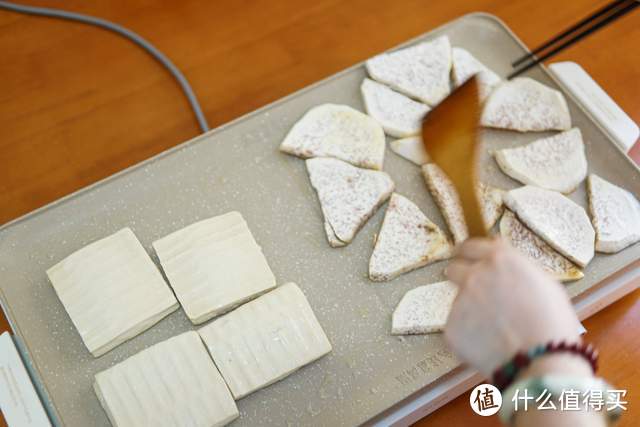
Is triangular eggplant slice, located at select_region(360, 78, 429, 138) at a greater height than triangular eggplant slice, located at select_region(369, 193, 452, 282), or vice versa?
triangular eggplant slice, located at select_region(360, 78, 429, 138)

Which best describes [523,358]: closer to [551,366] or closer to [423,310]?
[551,366]

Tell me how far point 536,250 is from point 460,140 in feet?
0.99

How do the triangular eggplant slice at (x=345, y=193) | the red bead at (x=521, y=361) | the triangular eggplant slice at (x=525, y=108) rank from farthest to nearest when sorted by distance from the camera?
1. the triangular eggplant slice at (x=525, y=108)
2. the triangular eggplant slice at (x=345, y=193)
3. the red bead at (x=521, y=361)

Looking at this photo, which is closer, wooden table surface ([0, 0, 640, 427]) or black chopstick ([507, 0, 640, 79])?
black chopstick ([507, 0, 640, 79])

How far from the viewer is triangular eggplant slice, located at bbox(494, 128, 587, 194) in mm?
983

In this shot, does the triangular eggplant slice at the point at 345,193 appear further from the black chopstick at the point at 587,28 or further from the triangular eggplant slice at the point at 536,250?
the black chopstick at the point at 587,28

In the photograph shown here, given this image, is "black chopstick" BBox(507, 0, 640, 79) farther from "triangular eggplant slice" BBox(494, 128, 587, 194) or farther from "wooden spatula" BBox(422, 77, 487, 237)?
"wooden spatula" BBox(422, 77, 487, 237)

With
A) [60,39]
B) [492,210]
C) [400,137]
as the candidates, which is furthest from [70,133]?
[492,210]

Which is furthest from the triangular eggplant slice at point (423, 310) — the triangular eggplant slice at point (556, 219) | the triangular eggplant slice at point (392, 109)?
the triangular eggplant slice at point (392, 109)

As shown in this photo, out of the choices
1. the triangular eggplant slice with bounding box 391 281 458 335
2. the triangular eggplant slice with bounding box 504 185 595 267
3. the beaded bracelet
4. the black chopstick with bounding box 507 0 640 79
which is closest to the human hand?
the beaded bracelet

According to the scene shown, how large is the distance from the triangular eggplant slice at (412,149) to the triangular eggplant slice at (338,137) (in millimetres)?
28

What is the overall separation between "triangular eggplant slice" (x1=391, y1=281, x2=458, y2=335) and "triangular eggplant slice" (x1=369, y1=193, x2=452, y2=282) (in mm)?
43

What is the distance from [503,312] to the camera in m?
0.55

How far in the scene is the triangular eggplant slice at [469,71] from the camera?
1077 mm
